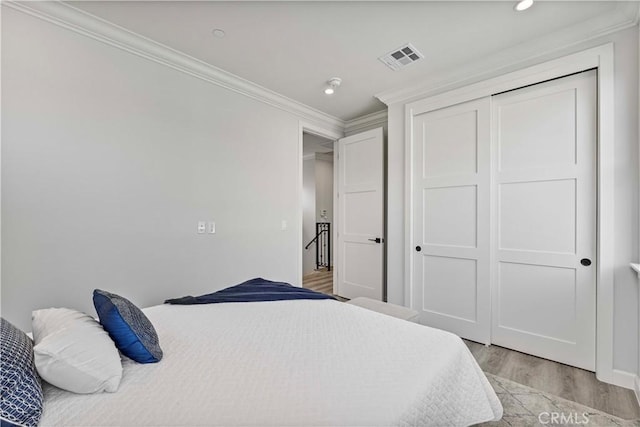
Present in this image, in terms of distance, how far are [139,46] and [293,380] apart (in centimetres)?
265

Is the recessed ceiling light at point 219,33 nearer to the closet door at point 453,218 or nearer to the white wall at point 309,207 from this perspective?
the closet door at point 453,218

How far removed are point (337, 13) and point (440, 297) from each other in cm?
276

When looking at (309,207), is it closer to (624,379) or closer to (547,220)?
(547,220)

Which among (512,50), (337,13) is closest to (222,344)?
(337,13)

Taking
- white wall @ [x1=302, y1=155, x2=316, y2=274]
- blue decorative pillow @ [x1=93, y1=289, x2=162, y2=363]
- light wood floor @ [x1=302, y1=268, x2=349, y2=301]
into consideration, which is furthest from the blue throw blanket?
white wall @ [x1=302, y1=155, x2=316, y2=274]

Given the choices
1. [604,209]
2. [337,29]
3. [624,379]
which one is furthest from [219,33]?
[624,379]

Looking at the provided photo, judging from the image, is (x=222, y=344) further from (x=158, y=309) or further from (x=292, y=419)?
(x=158, y=309)

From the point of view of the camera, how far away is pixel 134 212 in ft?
7.18

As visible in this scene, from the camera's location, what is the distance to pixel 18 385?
2.61ft

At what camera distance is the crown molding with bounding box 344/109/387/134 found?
3.75m

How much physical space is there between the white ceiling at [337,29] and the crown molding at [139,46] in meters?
0.07

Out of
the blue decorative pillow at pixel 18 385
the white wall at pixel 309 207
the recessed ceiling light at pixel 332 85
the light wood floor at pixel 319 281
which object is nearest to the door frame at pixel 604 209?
the recessed ceiling light at pixel 332 85

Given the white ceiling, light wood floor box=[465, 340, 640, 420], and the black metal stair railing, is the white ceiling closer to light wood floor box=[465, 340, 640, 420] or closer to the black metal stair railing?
light wood floor box=[465, 340, 640, 420]

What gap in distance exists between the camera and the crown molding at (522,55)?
194cm
